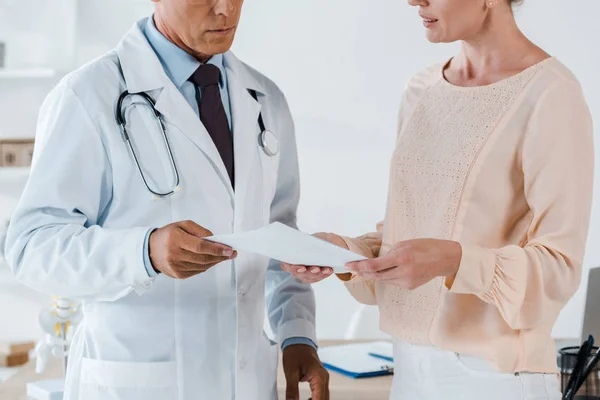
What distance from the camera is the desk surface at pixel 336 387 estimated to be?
2.11 m

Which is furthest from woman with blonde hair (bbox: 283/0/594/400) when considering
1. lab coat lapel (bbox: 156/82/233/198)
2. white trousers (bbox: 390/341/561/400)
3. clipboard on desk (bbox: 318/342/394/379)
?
clipboard on desk (bbox: 318/342/394/379)

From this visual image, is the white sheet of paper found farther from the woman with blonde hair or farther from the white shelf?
the white shelf

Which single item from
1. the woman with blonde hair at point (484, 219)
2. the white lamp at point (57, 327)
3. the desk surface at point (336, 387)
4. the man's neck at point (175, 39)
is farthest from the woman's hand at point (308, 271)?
the white lamp at point (57, 327)

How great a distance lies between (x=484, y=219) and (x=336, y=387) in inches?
34.7

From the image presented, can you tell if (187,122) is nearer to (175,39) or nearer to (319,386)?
(175,39)

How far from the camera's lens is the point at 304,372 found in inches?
66.4

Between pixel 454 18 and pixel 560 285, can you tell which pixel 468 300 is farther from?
pixel 454 18

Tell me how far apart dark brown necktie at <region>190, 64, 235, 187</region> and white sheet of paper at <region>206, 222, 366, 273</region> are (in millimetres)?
371

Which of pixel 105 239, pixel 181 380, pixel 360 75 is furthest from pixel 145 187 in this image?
pixel 360 75

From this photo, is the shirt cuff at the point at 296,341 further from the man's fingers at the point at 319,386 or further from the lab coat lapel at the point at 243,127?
the lab coat lapel at the point at 243,127

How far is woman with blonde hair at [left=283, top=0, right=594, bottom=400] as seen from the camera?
1.37 metres

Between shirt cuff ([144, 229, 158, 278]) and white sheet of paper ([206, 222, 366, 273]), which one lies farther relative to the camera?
shirt cuff ([144, 229, 158, 278])

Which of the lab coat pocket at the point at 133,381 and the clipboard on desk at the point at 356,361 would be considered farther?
the clipboard on desk at the point at 356,361

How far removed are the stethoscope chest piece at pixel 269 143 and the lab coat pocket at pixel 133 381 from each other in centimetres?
49
